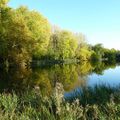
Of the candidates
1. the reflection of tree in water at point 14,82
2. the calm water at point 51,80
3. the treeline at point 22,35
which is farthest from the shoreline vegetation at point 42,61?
the reflection of tree in water at point 14,82

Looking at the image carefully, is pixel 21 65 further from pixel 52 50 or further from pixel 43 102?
pixel 43 102

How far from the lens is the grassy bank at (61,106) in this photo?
9203mm

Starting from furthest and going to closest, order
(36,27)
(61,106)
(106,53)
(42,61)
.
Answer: (106,53), (42,61), (36,27), (61,106)

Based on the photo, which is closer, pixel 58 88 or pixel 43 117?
pixel 58 88

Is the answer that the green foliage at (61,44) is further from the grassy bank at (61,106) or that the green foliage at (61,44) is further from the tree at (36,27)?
the grassy bank at (61,106)

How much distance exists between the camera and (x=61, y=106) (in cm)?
1062

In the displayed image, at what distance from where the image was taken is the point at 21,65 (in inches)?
2557

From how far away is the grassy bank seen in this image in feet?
30.2

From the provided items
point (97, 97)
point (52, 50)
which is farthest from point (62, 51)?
point (97, 97)

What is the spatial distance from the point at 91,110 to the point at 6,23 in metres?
51.4

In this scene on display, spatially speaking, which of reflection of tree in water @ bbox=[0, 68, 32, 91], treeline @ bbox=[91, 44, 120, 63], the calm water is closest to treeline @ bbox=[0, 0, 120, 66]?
the calm water

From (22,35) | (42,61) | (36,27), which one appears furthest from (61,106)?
(42,61)

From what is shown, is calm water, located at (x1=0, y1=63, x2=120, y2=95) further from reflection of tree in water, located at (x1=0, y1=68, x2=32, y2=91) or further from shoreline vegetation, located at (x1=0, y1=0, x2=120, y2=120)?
shoreline vegetation, located at (x1=0, y1=0, x2=120, y2=120)

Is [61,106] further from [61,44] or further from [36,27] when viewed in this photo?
[61,44]
